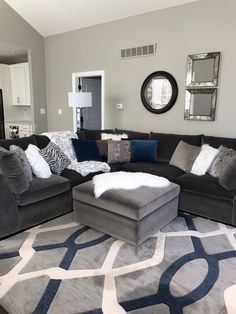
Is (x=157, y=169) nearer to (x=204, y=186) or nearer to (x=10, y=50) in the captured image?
(x=204, y=186)

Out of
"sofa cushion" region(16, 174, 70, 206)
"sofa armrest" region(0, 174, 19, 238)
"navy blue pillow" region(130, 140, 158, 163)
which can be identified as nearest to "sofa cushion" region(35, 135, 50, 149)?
"sofa cushion" region(16, 174, 70, 206)

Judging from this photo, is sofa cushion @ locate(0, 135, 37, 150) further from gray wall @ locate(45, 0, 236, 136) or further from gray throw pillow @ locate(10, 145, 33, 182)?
gray wall @ locate(45, 0, 236, 136)

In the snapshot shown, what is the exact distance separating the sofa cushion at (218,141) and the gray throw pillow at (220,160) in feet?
0.55

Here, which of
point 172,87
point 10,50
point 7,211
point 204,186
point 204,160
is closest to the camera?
point 7,211

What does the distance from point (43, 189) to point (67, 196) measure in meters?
0.40

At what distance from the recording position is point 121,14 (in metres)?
4.62

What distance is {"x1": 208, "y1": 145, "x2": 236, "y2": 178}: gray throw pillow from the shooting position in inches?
A: 129

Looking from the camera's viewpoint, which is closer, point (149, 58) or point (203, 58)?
point (203, 58)

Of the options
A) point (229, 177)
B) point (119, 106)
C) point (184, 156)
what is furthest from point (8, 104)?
point (229, 177)

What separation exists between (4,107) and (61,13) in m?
3.24

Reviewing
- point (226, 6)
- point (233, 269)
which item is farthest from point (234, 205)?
point (226, 6)

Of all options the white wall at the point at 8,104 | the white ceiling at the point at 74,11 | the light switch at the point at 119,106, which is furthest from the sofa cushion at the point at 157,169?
the white wall at the point at 8,104

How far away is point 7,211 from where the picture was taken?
2662mm

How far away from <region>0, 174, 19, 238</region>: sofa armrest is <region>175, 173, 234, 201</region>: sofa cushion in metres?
1.93
